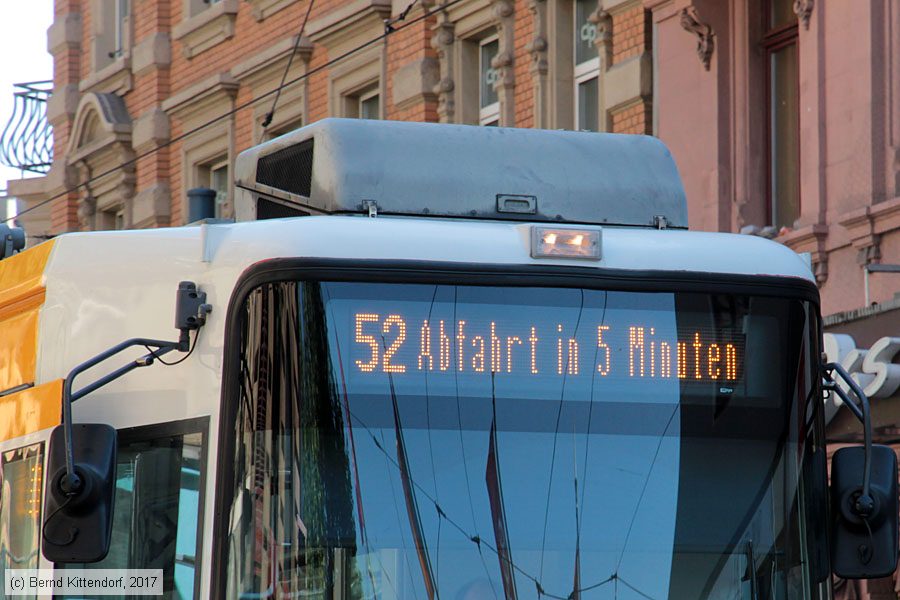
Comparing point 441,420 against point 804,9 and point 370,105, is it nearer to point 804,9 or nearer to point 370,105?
point 804,9

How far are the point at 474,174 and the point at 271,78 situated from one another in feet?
62.7

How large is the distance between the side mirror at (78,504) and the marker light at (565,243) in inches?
60.8

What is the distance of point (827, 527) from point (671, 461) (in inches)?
23.7

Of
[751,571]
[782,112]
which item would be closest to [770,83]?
[782,112]

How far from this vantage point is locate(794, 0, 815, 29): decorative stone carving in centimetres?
1670

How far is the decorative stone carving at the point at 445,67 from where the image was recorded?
23.0 m

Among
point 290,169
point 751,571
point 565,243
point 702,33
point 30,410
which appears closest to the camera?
point 751,571

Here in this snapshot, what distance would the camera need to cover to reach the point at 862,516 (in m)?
6.64

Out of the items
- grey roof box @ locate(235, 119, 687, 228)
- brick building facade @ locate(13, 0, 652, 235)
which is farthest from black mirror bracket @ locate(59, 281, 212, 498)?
brick building facade @ locate(13, 0, 652, 235)

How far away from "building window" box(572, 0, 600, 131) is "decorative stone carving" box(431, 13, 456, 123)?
2102 mm

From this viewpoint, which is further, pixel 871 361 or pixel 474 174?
pixel 871 361

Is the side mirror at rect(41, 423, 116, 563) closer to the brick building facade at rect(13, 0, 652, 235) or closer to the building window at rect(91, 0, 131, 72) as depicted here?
the brick building facade at rect(13, 0, 652, 235)

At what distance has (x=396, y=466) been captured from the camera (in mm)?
6320

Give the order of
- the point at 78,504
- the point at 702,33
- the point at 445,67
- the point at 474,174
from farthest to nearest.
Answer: the point at 445,67
the point at 702,33
the point at 474,174
the point at 78,504
